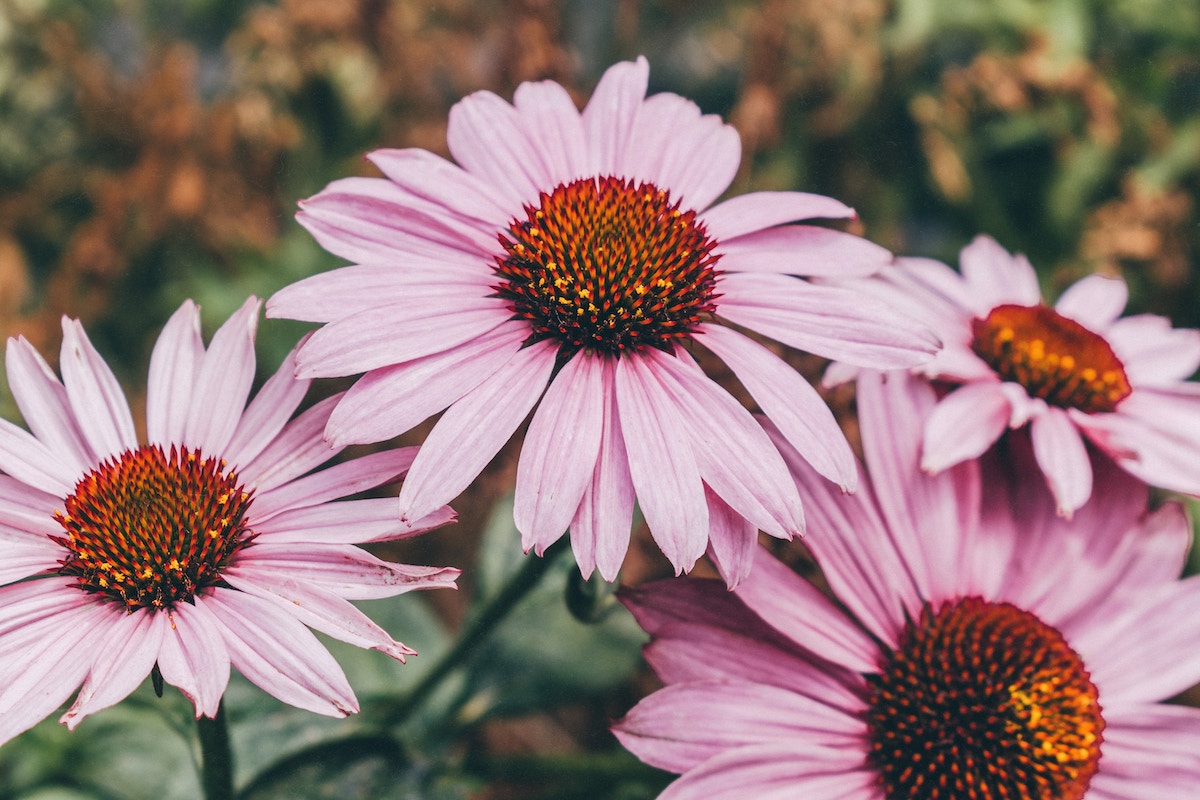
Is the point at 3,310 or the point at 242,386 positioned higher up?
the point at 3,310

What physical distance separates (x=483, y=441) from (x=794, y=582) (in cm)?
25

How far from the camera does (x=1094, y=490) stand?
734 millimetres

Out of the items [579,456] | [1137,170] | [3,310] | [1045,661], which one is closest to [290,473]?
[579,456]

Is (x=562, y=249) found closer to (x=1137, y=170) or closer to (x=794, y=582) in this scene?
(x=794, y=582)

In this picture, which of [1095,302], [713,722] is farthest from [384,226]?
[1095,302]

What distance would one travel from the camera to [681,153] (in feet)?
2.31

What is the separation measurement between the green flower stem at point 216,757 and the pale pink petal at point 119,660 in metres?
0.07

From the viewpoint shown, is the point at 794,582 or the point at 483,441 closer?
the point at 483,441

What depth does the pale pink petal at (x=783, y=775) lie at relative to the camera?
22.0 inches

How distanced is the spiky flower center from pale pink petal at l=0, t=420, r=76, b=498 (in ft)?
0.96

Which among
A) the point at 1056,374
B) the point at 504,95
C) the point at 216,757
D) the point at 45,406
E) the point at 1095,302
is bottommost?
the point at 216,757

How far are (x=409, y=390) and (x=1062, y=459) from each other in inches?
17.9

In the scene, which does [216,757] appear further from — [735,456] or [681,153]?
[681,153]

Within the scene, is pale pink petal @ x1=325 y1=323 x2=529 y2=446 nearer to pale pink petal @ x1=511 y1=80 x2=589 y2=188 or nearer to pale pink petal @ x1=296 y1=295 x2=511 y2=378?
pale pink petal @ x1=296 y1=295 x2=511 y2=378
